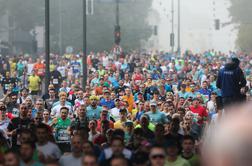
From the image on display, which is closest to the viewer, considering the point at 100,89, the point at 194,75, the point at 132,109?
the point at 132,109

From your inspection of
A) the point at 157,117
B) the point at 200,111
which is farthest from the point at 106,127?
the point at 200,111

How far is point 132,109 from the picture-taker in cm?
2128

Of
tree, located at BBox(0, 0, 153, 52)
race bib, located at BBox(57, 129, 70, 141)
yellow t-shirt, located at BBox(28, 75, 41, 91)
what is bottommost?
race bib, located at BBox(57, 129, 70, 141)

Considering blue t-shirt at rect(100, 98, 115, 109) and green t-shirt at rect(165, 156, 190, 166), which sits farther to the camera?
blue t-shirt at rect(100, 98, 115, 109)

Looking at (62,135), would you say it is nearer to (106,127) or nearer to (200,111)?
(106,127)

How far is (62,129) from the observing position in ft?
50.7

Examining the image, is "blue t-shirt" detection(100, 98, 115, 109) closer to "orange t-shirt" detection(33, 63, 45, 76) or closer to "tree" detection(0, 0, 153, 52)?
"orange t-shirt" detection(33, 63, 45, 76)

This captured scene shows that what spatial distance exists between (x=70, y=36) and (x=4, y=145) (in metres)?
71.2

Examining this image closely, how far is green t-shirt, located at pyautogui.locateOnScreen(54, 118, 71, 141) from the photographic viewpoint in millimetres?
15242

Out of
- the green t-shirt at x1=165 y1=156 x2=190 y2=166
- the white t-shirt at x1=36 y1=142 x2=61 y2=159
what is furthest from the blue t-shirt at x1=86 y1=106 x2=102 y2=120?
the green t-shirt at x1=165 y1=156 x2=190 y2=166

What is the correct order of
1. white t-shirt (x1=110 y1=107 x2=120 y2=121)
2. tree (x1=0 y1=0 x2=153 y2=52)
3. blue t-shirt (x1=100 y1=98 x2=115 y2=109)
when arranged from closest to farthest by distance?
white t-shirt (x1=110 y1=107 x2=120 y2=121) < blue t-shirt (x1=100 y1=98 x2=115 y2=109) < tree (x1=0 y1=0 x2=153 y2=52)

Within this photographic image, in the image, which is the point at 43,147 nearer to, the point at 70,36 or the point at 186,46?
the point at 70,36

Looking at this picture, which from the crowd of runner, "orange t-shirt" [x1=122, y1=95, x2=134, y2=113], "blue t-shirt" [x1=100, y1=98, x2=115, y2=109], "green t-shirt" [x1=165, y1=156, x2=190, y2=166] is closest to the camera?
"green t-shirt" [x1=165, y1=156, x2=190, y2=166]

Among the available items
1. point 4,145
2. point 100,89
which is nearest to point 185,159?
point 4,145
